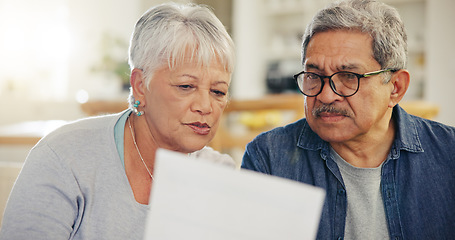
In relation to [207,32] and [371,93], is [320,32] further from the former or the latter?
[207,32]

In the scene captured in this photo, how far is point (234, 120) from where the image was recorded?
584cm

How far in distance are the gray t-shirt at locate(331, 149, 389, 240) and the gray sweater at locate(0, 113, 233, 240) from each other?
62 centimetres

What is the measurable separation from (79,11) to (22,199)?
15.9ft

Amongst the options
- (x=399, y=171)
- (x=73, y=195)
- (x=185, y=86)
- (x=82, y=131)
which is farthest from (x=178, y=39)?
(x=399, y=171)

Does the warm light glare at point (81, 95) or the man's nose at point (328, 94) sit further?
the warm light glare at point (81, 95)

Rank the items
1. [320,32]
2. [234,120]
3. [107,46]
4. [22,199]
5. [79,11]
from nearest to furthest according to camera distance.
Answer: [22,199]
[320,32]
[107,46]
[79,11]
[234,120]

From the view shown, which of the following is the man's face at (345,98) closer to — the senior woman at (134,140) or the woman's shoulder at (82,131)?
the senior woman at (134,140)

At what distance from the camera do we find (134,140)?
1.25 meters

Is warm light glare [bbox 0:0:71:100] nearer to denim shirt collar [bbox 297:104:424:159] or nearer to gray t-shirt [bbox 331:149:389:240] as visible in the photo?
denim shirt collar [bbox 297:104:424:159]

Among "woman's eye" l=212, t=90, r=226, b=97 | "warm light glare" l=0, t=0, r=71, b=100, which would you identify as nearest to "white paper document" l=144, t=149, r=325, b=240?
"woman's eye" l=212, t=90, r=226, b=97

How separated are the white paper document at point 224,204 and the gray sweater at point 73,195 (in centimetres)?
54

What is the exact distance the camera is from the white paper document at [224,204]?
51 cm

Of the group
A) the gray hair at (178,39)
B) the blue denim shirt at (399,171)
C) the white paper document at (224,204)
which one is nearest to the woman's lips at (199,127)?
the gray hair at (178,39)

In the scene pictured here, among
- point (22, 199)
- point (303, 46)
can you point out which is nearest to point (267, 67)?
point (303, 46)
